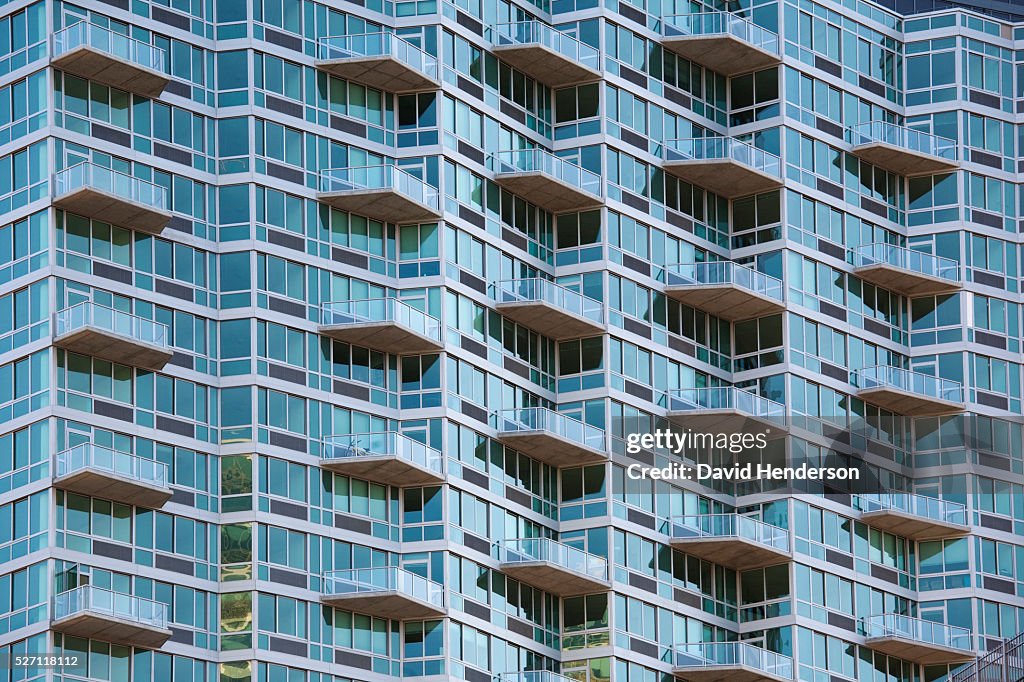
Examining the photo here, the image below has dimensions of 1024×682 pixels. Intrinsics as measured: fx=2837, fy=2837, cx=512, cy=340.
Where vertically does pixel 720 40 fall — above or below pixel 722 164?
above

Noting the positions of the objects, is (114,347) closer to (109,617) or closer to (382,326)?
(109,617)

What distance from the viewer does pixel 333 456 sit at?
9444 centimetres

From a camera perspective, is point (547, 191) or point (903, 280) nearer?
point (547, 191)

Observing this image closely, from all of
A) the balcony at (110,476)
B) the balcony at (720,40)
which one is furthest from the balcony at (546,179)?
the balcony at (110,476)

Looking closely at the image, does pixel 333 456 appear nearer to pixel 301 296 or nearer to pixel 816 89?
pixel 301 296

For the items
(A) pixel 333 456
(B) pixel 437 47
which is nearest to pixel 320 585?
(A) pixel 333 456

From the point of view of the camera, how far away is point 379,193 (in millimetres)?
96875

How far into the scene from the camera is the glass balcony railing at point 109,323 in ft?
294

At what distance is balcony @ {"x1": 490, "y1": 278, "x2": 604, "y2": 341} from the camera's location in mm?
100375

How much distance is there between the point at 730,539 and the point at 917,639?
8.86m

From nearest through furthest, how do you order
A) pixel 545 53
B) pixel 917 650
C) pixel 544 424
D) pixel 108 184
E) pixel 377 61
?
pixel 108 184 → pixel 377 61 → pixel 544 424 → pixel 545 53 → pixel 917 650

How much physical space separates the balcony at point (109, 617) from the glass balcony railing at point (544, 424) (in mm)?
16285

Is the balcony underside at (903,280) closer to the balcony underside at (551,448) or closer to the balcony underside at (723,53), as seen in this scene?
the balcony underside at (723,53)

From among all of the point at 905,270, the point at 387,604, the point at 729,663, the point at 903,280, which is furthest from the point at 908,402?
the point at 387,604
